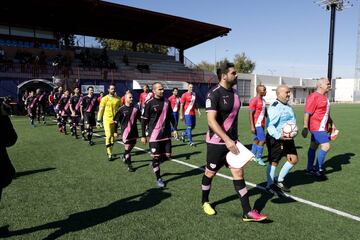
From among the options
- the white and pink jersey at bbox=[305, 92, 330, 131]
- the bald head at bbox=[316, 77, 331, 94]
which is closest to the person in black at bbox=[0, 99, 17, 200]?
the white and pink jersey at bbox=[305, 92, 330, 131]

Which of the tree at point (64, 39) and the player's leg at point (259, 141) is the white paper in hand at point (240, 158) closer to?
the player's leg at point (259, 141)

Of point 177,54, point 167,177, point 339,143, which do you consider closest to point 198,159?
point 167,177

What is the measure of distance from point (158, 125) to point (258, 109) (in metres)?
3.22

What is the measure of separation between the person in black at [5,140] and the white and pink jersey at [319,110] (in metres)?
5.73

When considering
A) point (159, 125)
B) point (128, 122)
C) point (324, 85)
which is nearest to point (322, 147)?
point (324, 85)

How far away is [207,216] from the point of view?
4801 millimetres

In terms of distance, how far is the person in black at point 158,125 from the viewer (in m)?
6.55

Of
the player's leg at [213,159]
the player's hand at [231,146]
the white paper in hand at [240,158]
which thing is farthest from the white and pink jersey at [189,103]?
the player's hand at [231,146]

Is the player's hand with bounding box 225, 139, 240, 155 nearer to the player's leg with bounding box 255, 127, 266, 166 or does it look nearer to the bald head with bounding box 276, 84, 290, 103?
the bald head with bounding box 276, 84, 290, 103

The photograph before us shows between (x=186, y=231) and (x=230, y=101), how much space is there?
1.86 metres

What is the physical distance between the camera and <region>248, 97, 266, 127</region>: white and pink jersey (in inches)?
337

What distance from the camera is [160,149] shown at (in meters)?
6.62

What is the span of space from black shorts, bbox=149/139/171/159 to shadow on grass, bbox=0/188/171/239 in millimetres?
816

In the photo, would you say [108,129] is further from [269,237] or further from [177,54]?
[177,54]
